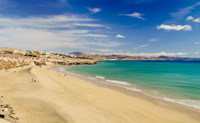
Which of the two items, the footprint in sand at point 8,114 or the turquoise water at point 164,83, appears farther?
the turquoise water at point 164,83

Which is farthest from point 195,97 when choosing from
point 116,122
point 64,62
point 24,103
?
point 64,62

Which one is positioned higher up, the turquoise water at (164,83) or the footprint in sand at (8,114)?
the footprint in sand at (8,114)

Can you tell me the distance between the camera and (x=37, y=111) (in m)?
9.46

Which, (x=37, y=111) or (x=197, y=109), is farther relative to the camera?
(x=197, y=109)

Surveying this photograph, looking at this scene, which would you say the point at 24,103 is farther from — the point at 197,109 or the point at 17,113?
the point at 197,109

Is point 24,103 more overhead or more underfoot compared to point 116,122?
more overhead

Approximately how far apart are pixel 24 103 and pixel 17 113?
196 centimetres

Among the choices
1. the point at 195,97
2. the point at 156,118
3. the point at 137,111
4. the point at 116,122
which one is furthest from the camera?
the point at 195,97

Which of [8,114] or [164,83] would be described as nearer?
[8,114]

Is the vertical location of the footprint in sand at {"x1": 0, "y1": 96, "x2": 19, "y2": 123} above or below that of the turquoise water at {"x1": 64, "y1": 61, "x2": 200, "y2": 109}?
above

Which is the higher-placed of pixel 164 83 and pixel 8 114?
pixel 8 114

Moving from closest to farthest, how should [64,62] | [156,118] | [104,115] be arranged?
[104,115]
[156,118]
[64,62]

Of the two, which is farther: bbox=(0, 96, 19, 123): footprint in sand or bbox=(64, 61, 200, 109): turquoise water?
bbox=(64, 61, 200, 109): turquoise water

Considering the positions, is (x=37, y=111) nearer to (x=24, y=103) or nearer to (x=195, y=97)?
(x=24, y=103)
